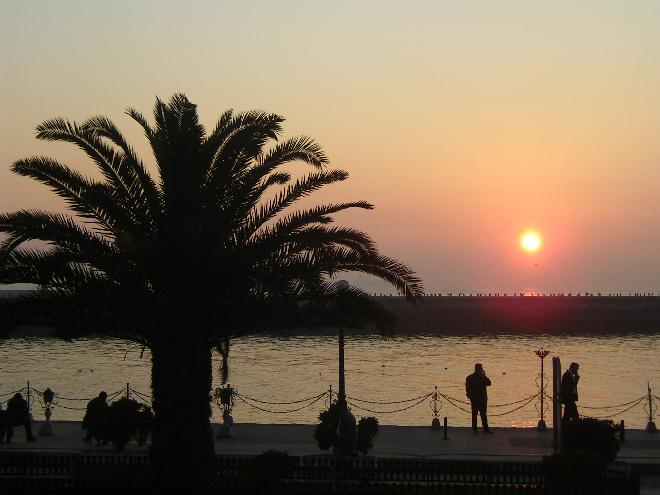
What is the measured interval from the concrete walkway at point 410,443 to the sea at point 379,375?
2802 millimetres

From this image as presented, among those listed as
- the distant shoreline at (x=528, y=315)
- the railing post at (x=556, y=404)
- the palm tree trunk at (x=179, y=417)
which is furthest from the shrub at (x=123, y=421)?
the distant shoreline at (x=528, y=315)

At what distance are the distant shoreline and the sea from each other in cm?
868

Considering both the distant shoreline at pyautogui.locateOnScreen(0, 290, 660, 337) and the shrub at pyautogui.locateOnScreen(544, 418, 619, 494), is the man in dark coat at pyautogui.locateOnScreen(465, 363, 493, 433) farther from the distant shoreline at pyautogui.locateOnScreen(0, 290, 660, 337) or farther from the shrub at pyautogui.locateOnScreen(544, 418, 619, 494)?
the distant shoreline at pyautogui.locateOnScreen(0, 290, 660, 337)

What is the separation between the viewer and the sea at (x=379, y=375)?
119ft

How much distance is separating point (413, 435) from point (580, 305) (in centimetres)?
8447

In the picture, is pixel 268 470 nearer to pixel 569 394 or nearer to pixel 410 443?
pixel 410 443

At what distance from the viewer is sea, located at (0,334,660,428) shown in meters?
36.2

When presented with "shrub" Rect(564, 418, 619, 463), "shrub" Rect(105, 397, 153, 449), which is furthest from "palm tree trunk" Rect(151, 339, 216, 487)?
"shrub" Rect(564, 418, 619, 463)

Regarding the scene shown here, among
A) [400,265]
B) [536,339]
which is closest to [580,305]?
[536,339]

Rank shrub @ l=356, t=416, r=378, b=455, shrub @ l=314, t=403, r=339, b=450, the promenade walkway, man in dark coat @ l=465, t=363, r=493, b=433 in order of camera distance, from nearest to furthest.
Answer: shrub @ l=356, t=416, r=378, b=455
shrub @ l=314, t=403, r=339, b=450
the promenade walkway
man in dark coat @ l=465, t=363, r=493, b=433

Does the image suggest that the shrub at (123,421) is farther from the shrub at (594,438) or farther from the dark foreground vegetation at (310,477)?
the shrub at (594,438)

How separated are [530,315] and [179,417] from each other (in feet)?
298

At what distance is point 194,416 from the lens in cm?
1680

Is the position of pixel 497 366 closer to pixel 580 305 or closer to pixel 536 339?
pixel 536 339
